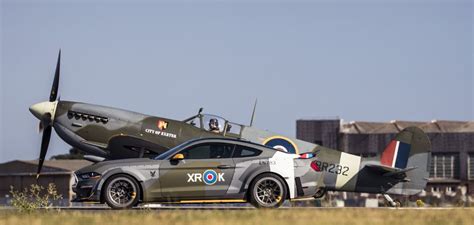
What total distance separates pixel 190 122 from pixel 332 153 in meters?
3.52

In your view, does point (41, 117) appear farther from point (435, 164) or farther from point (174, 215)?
point (435, 164)

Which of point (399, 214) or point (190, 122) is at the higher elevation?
point (190, 122)

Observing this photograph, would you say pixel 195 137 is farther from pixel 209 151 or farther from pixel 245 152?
pixel 245 152

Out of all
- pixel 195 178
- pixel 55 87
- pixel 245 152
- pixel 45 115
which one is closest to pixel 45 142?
pixel 45 115

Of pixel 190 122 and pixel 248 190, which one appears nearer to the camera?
pixel 248 190

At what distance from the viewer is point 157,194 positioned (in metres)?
17.7

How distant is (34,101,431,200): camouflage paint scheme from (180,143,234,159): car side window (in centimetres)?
454

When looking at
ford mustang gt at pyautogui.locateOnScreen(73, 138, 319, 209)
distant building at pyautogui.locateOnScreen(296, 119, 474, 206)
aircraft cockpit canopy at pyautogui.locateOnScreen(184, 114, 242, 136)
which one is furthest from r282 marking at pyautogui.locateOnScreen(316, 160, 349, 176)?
distant building at pyautogui.locateOnScreen(296, 119, 474, 206)

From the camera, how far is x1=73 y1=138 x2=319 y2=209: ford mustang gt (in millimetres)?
17719

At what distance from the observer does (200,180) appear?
698 inches

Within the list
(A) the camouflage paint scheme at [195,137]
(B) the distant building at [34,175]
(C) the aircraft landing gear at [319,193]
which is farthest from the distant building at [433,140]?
(C) the aircraft landing gear at [319,193]

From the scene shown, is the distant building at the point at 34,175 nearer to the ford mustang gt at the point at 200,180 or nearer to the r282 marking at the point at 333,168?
the r282 marking at the point at 333,168

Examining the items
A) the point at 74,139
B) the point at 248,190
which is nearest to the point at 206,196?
the point at 248,190

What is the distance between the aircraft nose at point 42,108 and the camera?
24.7 metres
